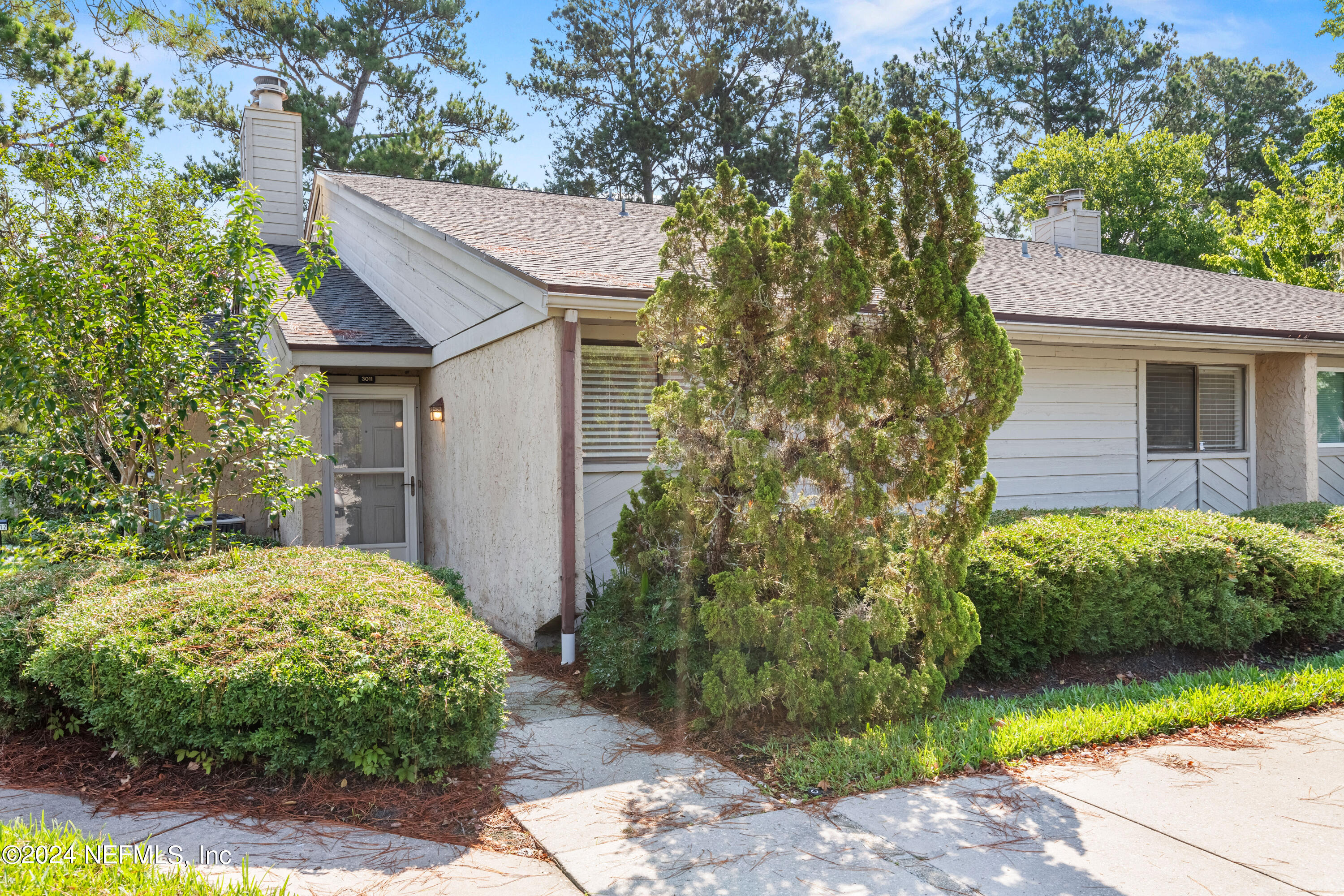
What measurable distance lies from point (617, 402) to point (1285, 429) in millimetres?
8310

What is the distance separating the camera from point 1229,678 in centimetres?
558

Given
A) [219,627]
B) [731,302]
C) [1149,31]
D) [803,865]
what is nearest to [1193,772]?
[803,865]

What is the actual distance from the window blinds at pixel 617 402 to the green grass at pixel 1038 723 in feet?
10.3

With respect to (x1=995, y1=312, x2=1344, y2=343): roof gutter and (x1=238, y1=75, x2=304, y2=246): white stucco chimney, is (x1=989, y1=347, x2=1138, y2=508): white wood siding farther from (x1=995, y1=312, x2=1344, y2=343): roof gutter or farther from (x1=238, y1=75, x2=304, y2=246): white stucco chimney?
(x1=238, y1=75, x2=304, y2=246): white stucco chimney

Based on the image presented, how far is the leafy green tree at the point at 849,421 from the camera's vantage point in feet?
15.2

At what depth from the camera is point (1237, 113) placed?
30.2 m

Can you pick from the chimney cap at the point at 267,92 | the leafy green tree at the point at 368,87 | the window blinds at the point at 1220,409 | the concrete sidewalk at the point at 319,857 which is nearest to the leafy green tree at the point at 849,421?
the concrete sidewalk at the point at 319,857

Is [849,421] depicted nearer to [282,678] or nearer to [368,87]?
[282,678]

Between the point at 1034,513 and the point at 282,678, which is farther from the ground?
the point at 1034,513

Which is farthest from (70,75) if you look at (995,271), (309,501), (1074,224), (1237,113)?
(1237,113)

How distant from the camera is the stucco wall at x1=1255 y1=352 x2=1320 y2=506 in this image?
10219mm

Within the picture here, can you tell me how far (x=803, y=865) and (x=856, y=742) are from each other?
1.26 meters

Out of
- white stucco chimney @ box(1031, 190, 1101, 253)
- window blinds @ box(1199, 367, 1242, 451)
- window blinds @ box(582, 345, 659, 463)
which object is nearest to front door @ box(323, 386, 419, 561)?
window blinds @ box(582, 345, 659, 463)

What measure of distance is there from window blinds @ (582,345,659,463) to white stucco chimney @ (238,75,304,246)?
790cm
